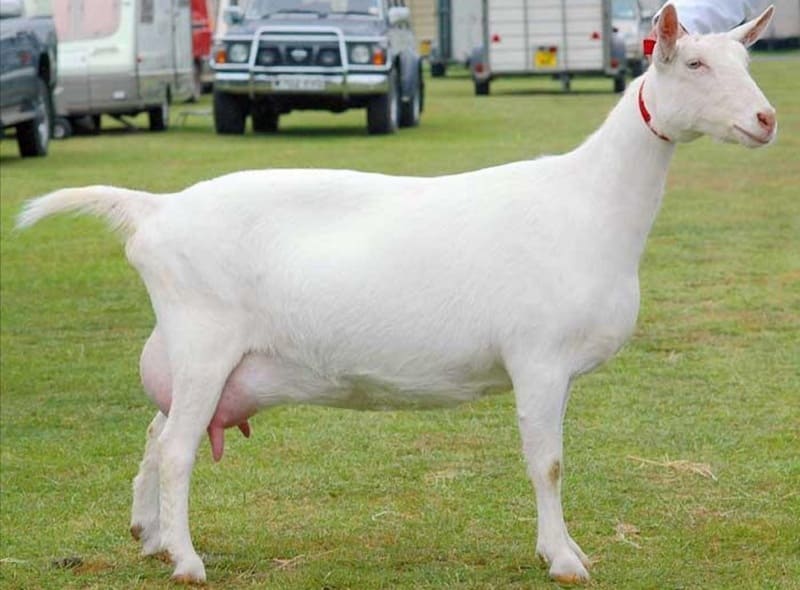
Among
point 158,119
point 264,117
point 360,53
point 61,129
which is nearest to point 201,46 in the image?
point 158,119

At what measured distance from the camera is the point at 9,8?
1841cm

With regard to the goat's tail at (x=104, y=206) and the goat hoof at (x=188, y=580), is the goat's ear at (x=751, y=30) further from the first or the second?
the goat hoof at (x=188, y=580)

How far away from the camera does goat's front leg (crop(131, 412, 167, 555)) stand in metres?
6.02

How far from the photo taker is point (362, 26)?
24.8 m

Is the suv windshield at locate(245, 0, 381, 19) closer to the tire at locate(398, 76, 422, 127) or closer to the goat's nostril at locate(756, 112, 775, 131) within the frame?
the tire at locate(398, 76, 422, 127)

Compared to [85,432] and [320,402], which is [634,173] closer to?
[320,402]

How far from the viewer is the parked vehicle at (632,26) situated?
39000mm

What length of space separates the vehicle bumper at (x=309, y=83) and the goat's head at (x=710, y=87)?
62.3ft

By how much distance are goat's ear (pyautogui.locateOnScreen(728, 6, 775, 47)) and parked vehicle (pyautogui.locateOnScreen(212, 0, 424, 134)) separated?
18.7m

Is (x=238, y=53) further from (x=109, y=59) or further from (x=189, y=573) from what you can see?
(x=189, y=573)

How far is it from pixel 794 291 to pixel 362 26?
13964 millimetres

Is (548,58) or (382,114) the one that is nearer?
(382,114)

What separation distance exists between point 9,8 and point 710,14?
41.8 ft

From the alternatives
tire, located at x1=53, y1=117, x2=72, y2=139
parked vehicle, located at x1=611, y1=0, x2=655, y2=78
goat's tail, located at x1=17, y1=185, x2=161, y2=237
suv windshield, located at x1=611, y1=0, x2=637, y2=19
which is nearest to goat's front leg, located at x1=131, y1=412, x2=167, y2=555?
goat's tail, located at x1=17, y1=185, x2=161, y2=237
